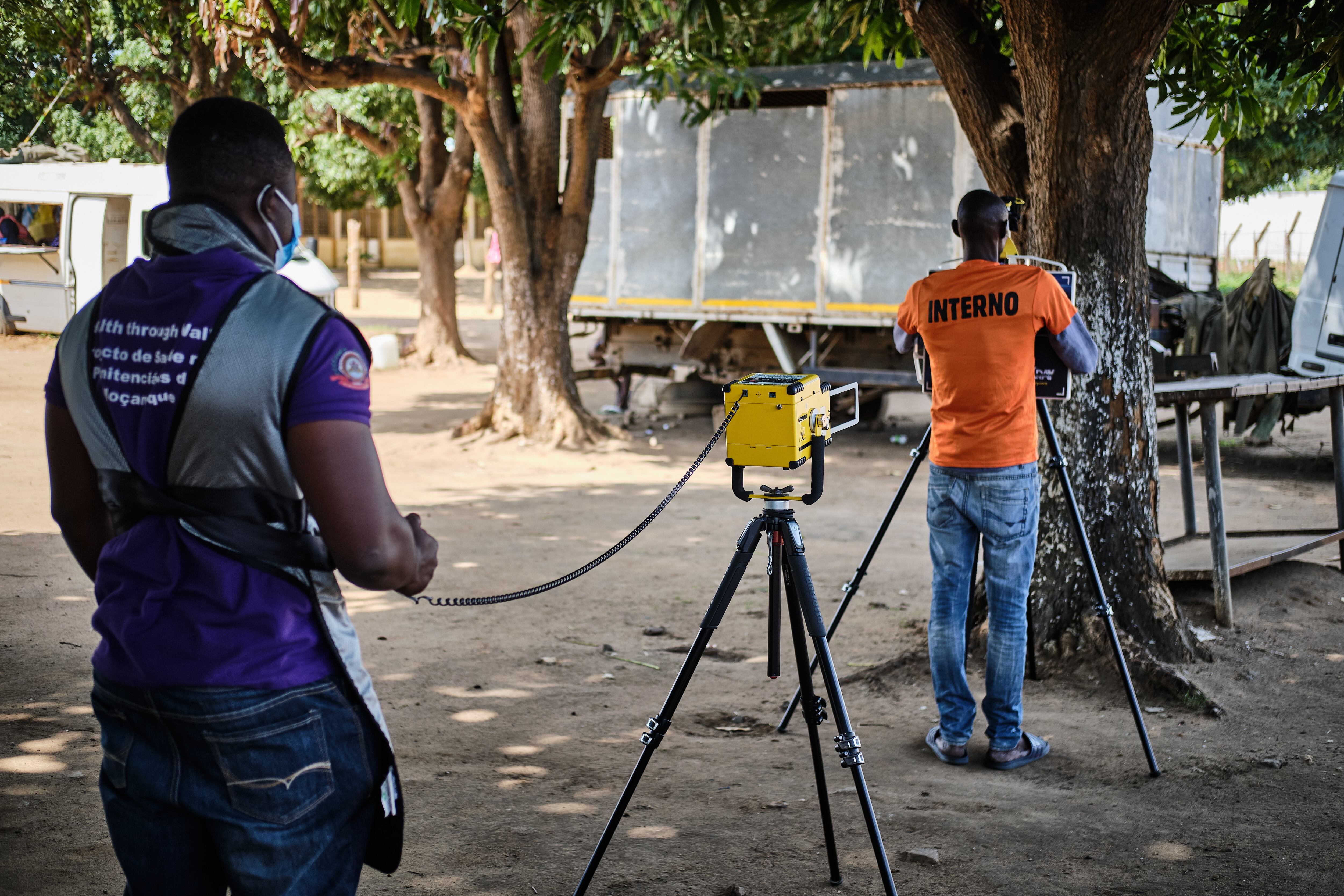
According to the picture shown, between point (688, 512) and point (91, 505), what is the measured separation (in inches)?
289

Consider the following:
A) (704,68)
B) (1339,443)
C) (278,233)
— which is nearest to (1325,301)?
(1339,443)

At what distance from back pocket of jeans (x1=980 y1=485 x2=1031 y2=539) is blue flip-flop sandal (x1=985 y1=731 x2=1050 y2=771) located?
0.80 metres

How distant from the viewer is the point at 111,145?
74.6 ft

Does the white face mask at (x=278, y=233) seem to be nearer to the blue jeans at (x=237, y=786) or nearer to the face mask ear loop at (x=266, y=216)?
the face mask ear loop at (x=266, y=216)

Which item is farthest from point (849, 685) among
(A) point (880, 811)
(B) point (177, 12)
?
(B) point (177, 12)

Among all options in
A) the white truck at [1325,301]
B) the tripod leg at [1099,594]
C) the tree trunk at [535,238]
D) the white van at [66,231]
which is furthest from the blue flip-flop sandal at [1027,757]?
the white van at [66,231]

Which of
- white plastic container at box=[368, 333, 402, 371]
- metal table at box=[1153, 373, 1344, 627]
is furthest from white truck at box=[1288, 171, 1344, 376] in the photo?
white plastic container at box=[368, 333, 402, 371]

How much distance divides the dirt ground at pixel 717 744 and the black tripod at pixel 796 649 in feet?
1.42

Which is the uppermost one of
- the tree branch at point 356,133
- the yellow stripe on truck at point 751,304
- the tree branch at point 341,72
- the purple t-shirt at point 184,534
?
the tree branch at point 356,133

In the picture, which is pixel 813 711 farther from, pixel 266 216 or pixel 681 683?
pixel 266 216

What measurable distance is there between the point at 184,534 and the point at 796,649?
1868 mm

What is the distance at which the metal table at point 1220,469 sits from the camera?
5775 millimetres

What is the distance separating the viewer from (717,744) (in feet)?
15.4

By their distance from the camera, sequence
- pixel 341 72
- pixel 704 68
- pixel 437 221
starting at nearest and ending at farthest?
1. pixel 341 72
2. pixel 704 68
3. pixel 437 221
